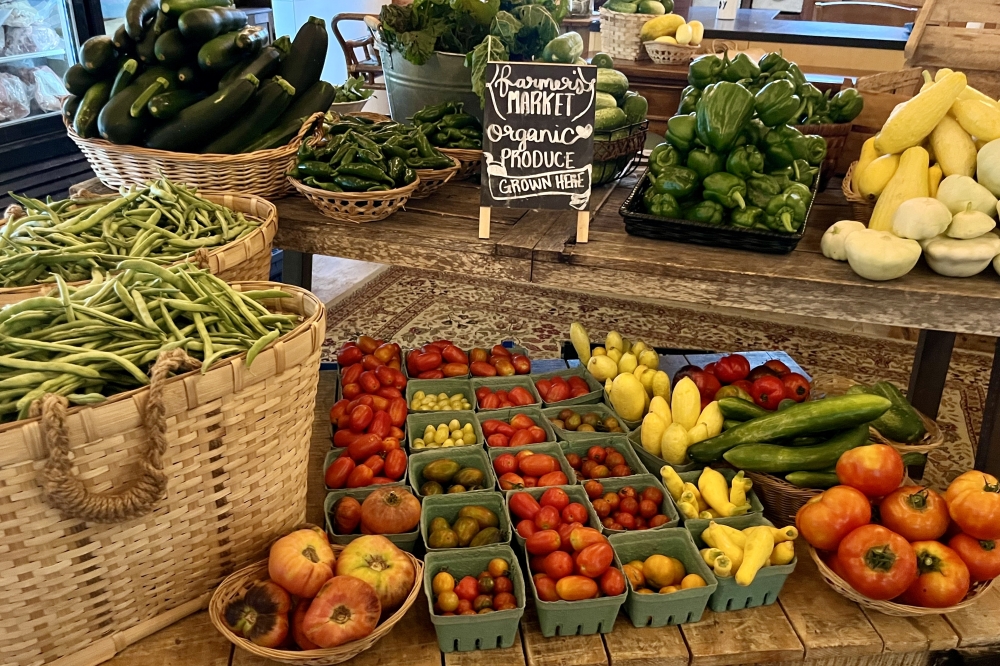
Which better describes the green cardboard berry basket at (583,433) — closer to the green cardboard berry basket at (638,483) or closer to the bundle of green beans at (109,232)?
the green cardboard berry basket at (638,483)

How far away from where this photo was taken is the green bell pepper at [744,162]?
6.12 ft

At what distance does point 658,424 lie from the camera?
1.86 meters

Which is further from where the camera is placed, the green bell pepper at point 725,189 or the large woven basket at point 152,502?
the green bell pepper at point 725,189

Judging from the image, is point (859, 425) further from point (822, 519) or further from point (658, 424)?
point (658, 424)

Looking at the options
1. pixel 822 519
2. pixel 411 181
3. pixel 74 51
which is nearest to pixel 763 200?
pixel 822 519

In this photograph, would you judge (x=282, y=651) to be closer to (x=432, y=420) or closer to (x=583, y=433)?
(x=432, y=420)

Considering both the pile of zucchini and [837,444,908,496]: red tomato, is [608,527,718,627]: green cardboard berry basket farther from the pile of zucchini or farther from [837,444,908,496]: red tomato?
the pile of zucchini

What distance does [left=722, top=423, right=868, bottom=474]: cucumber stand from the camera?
5.69ft

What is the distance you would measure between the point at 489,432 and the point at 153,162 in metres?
1.12

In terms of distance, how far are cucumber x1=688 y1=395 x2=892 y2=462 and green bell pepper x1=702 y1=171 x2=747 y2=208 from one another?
0.50 metres

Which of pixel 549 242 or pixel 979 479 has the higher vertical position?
pixel 549 242

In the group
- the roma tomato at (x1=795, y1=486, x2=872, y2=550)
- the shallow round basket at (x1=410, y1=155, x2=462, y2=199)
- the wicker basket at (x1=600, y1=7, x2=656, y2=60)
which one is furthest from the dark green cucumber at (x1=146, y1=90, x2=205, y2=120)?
the wicker basket at (x1=600, y1=7, x2=656, y2=60)

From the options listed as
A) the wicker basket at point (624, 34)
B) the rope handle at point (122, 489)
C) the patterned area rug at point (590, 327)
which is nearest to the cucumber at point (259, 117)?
the rope handle at point (122, 489)

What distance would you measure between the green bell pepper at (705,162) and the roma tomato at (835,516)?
2.62 feet
